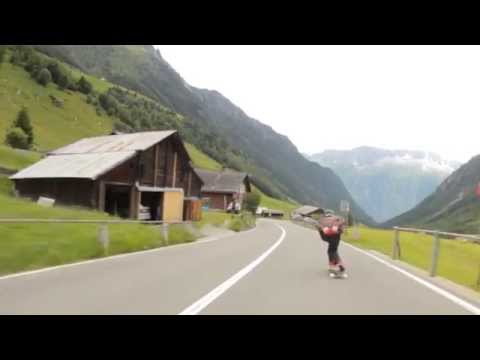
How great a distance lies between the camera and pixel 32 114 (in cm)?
9125

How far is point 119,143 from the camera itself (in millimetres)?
47438

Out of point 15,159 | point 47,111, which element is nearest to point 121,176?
point 15,159

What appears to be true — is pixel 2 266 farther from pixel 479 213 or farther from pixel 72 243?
pixel 479 213

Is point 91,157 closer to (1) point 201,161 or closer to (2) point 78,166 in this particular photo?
(2) point 78,166

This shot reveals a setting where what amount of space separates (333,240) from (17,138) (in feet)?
180

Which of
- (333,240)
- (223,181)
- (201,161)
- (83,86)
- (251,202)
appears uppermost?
(83,86)

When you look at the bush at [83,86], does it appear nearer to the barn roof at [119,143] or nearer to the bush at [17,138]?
the bush at [17,138]

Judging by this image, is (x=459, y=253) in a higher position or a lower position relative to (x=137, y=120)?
lower

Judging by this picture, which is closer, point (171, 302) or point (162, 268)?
point (171, 302)

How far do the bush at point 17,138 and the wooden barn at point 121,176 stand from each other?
1121 centimetres

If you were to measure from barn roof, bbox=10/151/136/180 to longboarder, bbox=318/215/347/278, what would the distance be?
25460mm
